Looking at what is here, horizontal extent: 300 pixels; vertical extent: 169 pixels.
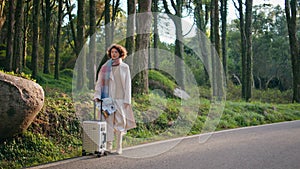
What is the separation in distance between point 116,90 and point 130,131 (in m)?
2.78

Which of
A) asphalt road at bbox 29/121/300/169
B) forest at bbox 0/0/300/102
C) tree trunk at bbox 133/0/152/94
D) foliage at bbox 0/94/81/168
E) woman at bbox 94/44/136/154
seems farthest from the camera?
forest at bbox 0/0/300/102

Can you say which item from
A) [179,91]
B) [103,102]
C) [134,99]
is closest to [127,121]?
[103,102]

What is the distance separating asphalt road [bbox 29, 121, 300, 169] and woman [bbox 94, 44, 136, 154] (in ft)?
1.84

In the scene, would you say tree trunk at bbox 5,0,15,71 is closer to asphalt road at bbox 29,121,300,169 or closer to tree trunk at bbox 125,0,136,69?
tree trunk at bbox 125,0,136,69

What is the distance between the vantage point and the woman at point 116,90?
6617 millimetres

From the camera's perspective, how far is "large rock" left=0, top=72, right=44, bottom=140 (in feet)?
18.1

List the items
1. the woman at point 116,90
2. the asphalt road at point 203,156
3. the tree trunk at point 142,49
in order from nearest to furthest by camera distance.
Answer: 1. the asphalt road at point 203,156
2. the woman at point 116,90
3. the tree trunk at point 142,49

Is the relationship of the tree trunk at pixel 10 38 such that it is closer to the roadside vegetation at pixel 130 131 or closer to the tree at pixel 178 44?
the roadside vegetation at pixel 130 131

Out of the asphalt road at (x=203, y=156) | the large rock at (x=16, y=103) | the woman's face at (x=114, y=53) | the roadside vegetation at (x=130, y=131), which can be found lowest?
the asphalt road at (x=203, y=156)

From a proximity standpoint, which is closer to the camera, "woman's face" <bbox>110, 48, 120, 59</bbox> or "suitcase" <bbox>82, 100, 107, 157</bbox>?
"suitcase" <bbox>82, 100, 107, 157</bbox>

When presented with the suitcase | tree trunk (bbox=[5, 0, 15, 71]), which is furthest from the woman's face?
tree trunk (bbox=[5, 0, 15, 71])

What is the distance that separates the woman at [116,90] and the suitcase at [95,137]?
324 millimetres

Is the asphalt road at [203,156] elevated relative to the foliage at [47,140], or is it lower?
lower

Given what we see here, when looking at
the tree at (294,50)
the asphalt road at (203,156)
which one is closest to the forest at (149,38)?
the tree at (294,50)
